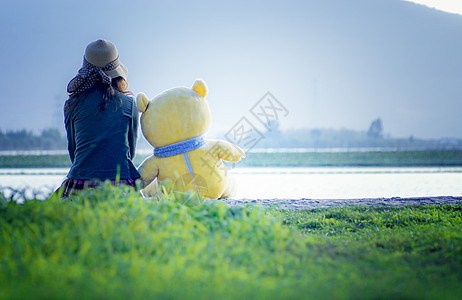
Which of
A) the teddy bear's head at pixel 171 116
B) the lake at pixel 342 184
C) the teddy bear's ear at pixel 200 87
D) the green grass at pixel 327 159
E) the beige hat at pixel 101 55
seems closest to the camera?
the beige hat at pixel 101 55

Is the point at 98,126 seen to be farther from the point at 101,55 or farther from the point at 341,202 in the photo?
the point at 341,202

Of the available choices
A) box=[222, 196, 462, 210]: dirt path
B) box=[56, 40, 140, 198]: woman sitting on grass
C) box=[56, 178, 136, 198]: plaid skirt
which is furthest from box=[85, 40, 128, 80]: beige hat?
box=[222, 196, 462, 210]: dirt path

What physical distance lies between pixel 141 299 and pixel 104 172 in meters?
2.16

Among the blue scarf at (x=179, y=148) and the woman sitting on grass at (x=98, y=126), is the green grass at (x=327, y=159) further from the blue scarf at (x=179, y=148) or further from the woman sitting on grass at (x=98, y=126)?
the woman sitting on grass at (x=98, y=126)

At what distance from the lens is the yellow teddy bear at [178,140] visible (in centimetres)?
412

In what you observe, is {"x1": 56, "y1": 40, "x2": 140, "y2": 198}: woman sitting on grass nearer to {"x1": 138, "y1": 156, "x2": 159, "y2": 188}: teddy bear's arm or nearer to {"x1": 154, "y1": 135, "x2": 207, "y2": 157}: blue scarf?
{"x1": 138, "y1": 156, "x2": 159, "y2": 188}: teddy bear's arm

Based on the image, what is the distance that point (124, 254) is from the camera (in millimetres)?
2088

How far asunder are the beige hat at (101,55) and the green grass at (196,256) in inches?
58.2

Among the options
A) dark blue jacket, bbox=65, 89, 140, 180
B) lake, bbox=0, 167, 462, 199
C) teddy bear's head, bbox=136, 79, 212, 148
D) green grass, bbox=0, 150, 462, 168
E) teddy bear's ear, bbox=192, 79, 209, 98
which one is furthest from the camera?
green grass, bbox=0, 150, 462, 168

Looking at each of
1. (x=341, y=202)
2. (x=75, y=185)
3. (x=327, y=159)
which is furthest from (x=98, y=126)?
(x=327, y=159)

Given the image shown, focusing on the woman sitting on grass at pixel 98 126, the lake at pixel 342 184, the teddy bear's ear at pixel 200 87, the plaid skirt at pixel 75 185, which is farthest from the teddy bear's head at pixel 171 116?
the lake at pixel 342 184

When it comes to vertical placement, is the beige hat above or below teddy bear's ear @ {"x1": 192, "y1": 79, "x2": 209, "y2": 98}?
above

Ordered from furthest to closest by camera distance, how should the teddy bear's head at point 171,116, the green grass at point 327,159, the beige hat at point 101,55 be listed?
the green grass at point 327,159 → the teddy bear's head at point 171,116 → the beige hat at point 101,55

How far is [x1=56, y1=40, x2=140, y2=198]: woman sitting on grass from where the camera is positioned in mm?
3627
